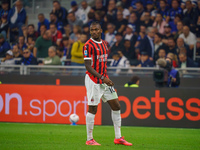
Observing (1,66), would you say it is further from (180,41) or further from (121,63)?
(180,41)

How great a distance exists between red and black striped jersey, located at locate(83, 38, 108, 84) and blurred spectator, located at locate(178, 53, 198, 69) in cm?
744

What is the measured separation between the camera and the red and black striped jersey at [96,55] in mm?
7652

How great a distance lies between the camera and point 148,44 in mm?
15898

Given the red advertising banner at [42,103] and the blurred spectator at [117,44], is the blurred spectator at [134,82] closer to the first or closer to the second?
the red advertising banner at [42,103]

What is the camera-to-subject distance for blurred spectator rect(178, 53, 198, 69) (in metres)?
14.6

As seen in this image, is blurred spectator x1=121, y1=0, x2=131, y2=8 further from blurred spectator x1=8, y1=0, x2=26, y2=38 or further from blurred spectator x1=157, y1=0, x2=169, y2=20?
blurred spectator x1=8, y1=0, x2=26, y2=38

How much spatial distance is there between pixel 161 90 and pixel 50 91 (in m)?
3.57

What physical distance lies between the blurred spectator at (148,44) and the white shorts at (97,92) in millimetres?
8313

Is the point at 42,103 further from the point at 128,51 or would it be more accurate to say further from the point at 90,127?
the point at 90,127

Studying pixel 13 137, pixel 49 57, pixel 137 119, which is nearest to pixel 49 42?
pixel 49 57

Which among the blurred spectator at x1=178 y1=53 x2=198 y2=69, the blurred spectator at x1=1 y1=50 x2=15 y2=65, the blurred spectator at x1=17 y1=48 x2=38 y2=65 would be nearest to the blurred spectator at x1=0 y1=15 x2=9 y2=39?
the blurred spectator at x1=1 y1=50 x2=15 y2=65

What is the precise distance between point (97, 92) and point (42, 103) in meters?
5.45

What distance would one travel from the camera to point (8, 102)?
42.5 ft

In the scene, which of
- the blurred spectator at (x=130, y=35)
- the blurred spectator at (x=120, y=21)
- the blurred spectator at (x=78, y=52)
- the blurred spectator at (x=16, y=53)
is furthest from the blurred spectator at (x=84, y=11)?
the blurred spectator at (x=16, y=53)
